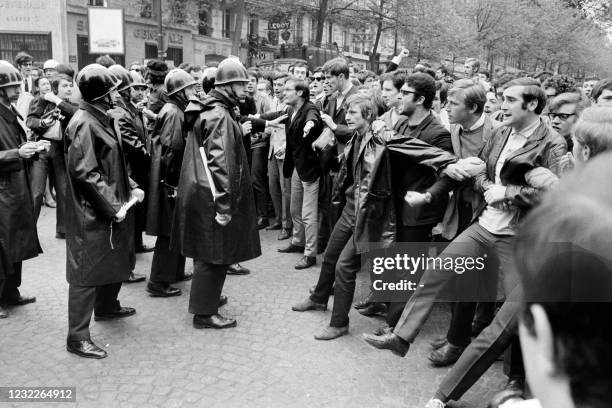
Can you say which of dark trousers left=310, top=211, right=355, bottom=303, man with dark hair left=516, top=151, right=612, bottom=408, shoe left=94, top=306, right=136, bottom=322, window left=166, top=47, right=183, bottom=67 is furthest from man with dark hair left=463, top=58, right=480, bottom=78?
window left=166, top=47, right=183, bottom=67

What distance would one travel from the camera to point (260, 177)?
8.61 metres

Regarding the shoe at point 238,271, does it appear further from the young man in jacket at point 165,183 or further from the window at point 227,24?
the window at point 227,24

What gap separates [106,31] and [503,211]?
15.3m

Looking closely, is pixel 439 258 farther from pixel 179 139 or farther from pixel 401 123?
pixel 179 139

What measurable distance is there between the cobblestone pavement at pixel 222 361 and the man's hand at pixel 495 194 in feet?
4.53

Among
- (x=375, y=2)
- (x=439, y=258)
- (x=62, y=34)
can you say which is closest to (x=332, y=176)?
(x=439, y=258)

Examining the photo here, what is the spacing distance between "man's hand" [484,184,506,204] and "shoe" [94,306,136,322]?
3.34 metres

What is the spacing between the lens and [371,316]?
5.39m

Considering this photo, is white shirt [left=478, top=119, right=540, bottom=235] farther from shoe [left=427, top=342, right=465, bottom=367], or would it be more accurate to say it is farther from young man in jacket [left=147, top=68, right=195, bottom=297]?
young man in jacket [left=147, top=68, right=195, bottom=297]

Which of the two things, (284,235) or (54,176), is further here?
(284,235)

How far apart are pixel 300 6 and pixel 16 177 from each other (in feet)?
101

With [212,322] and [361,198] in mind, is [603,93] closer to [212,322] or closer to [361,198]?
[361,198]

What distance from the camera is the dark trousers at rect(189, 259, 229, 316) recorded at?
4.88m

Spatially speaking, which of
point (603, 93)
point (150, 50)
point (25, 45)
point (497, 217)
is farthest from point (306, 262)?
point (150, 50)
